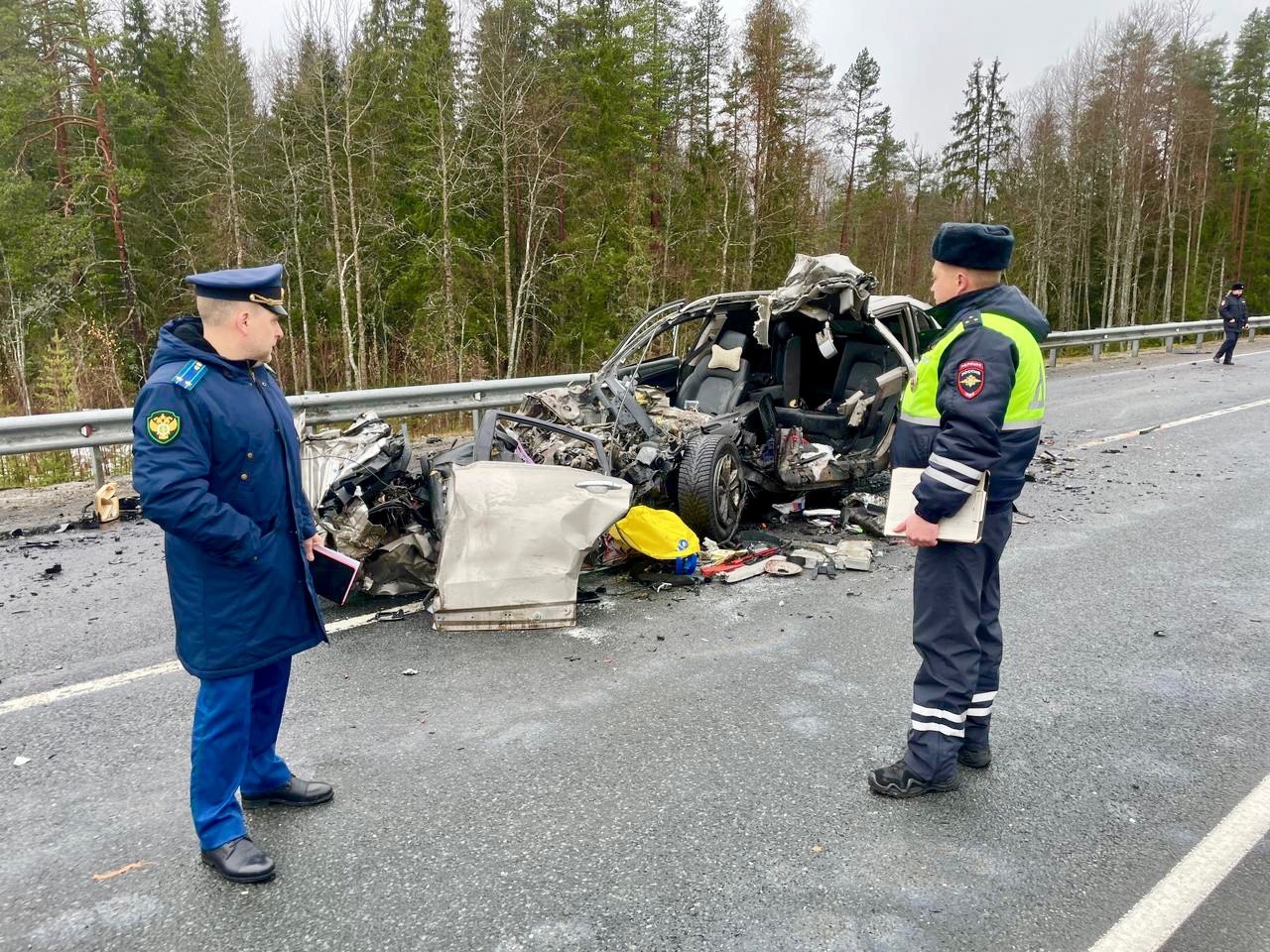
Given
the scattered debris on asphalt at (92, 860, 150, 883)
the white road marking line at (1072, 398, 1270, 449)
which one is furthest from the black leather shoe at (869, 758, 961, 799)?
the white road marking line at (1072, 398, 1270, 449)

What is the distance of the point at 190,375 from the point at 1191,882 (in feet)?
11.2

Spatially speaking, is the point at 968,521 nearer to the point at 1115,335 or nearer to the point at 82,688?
the point at 82,688

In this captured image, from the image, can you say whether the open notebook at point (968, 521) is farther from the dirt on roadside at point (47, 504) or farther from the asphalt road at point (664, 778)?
the dirt on roadside at point (47, 504)

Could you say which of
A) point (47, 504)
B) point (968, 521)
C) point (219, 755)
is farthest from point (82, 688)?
point (47, 504)

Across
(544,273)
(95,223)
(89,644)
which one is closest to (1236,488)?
(89,644)

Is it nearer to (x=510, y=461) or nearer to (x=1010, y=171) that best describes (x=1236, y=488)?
(x=510, y=461)

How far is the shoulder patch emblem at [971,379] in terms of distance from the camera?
2.75 metres

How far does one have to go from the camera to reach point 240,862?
8.25 feet

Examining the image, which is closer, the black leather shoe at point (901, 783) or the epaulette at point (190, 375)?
the epaulette at point (190, 375)

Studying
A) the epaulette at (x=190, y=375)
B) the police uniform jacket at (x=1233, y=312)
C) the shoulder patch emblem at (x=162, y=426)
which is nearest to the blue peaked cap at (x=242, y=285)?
the epaulette at (x=190, y=375)

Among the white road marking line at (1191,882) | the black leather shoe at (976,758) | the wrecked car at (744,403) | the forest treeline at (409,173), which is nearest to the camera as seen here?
the white road marking line at (1191,882)

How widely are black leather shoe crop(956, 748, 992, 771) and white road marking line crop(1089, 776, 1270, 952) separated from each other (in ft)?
2.28

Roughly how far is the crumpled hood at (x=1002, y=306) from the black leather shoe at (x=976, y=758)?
1.58 m

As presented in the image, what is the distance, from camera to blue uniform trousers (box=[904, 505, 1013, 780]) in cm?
293
